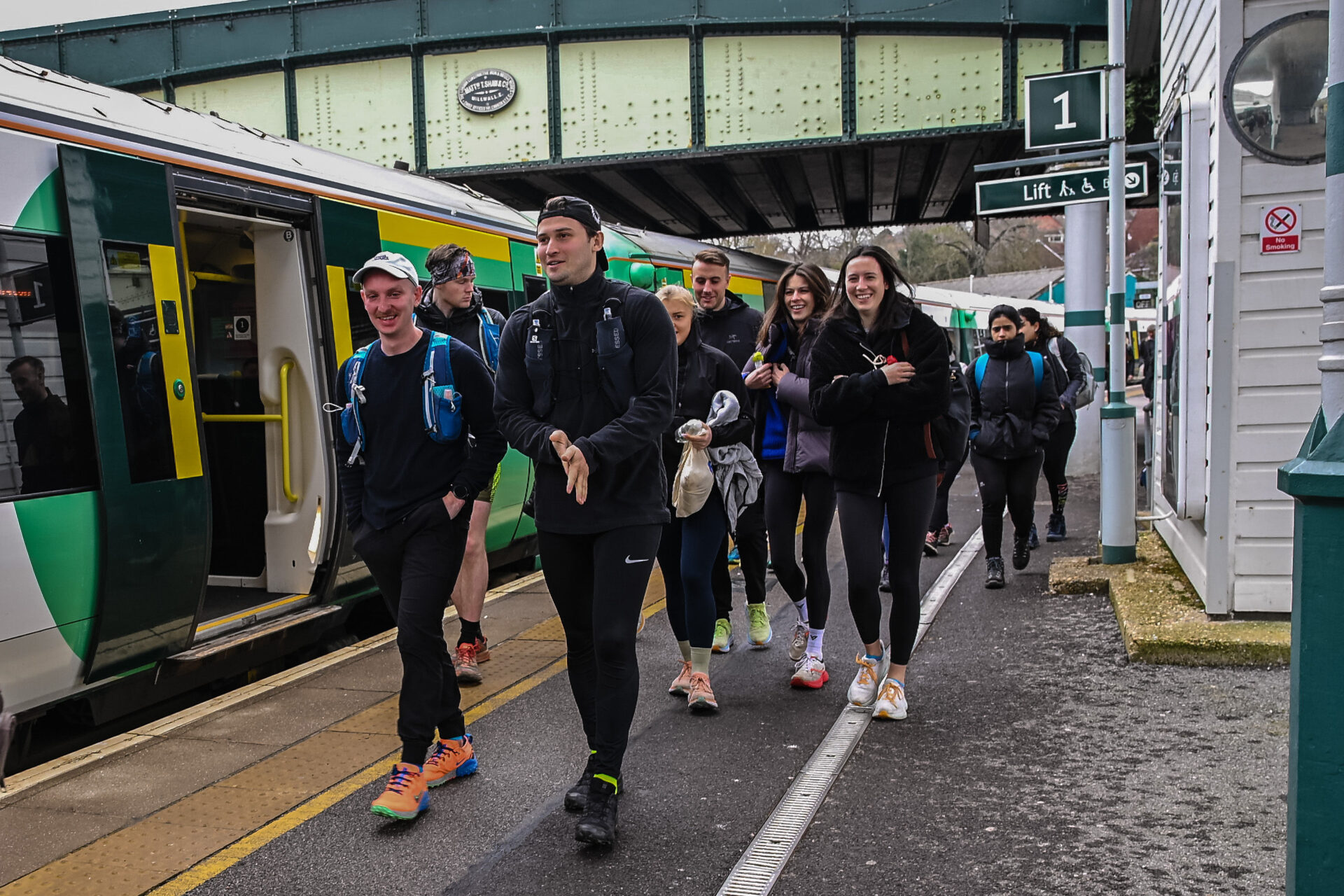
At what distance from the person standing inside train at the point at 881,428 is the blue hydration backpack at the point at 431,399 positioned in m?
1.55

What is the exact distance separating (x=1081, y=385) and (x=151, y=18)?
1204 centimetres

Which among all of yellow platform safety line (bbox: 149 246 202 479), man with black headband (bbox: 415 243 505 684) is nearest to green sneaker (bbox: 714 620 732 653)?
man with black headband (bbox: 415 243 505 684)

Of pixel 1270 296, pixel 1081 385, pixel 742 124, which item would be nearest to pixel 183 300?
pixel 1270 296

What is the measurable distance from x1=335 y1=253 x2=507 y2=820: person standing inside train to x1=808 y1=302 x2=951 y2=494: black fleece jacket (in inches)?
56.8

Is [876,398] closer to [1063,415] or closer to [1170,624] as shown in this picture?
Result: [1170,624]

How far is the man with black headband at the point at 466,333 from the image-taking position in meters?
5.57

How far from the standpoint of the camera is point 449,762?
167 inches

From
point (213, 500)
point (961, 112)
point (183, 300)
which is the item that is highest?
point (961, 112)

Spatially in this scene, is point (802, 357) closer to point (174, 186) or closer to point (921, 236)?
point (174, 186)

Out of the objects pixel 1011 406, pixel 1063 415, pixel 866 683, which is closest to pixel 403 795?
pixel 866 683

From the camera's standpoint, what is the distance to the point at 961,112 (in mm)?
13750

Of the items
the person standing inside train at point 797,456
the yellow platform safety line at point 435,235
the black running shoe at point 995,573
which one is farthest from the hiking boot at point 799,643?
the yellow platform safety line at point 435,235

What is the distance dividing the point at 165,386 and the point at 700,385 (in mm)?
2343

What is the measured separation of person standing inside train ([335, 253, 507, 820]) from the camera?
3951 mm
